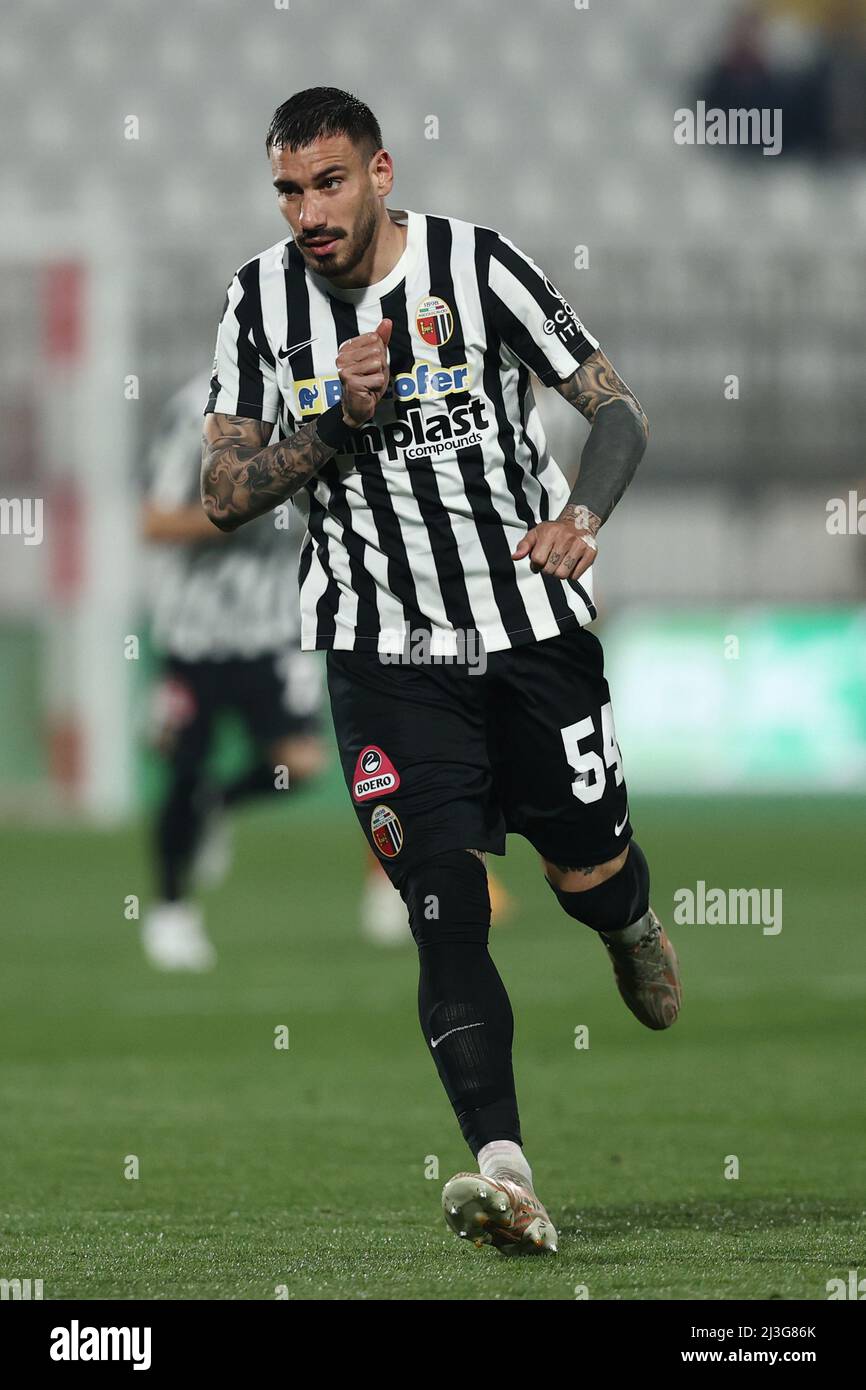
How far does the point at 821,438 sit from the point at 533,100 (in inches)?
238

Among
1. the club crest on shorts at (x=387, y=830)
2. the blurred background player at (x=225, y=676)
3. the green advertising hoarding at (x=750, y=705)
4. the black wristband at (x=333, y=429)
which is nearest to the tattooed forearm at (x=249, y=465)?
the black wristband at (x=333, y=429)

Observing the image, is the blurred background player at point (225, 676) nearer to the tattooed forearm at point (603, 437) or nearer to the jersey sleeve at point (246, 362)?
the jersey sleeve at point (246, 362)

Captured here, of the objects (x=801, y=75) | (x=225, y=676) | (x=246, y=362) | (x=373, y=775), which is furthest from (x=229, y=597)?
(x=801, y=75)

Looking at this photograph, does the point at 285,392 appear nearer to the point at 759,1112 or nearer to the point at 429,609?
the point at 429,609

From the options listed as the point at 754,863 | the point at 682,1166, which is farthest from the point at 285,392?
the point at 754,863

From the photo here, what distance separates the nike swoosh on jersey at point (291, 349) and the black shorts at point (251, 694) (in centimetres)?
473

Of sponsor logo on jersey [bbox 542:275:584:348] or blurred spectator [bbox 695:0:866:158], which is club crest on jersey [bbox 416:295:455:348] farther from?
blurred spectator [bbox 695:0:866:158]

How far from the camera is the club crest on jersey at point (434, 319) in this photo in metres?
3.67

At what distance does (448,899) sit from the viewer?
3.55m

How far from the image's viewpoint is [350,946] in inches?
331

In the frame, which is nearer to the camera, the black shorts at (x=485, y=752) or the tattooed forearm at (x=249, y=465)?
the tattooed forearm at (x=249, y=465)

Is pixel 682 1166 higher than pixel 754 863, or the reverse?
pixel 754 863

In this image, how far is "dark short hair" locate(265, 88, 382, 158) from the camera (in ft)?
11.5

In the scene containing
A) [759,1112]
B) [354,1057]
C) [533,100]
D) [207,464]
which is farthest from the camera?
[533,100]
